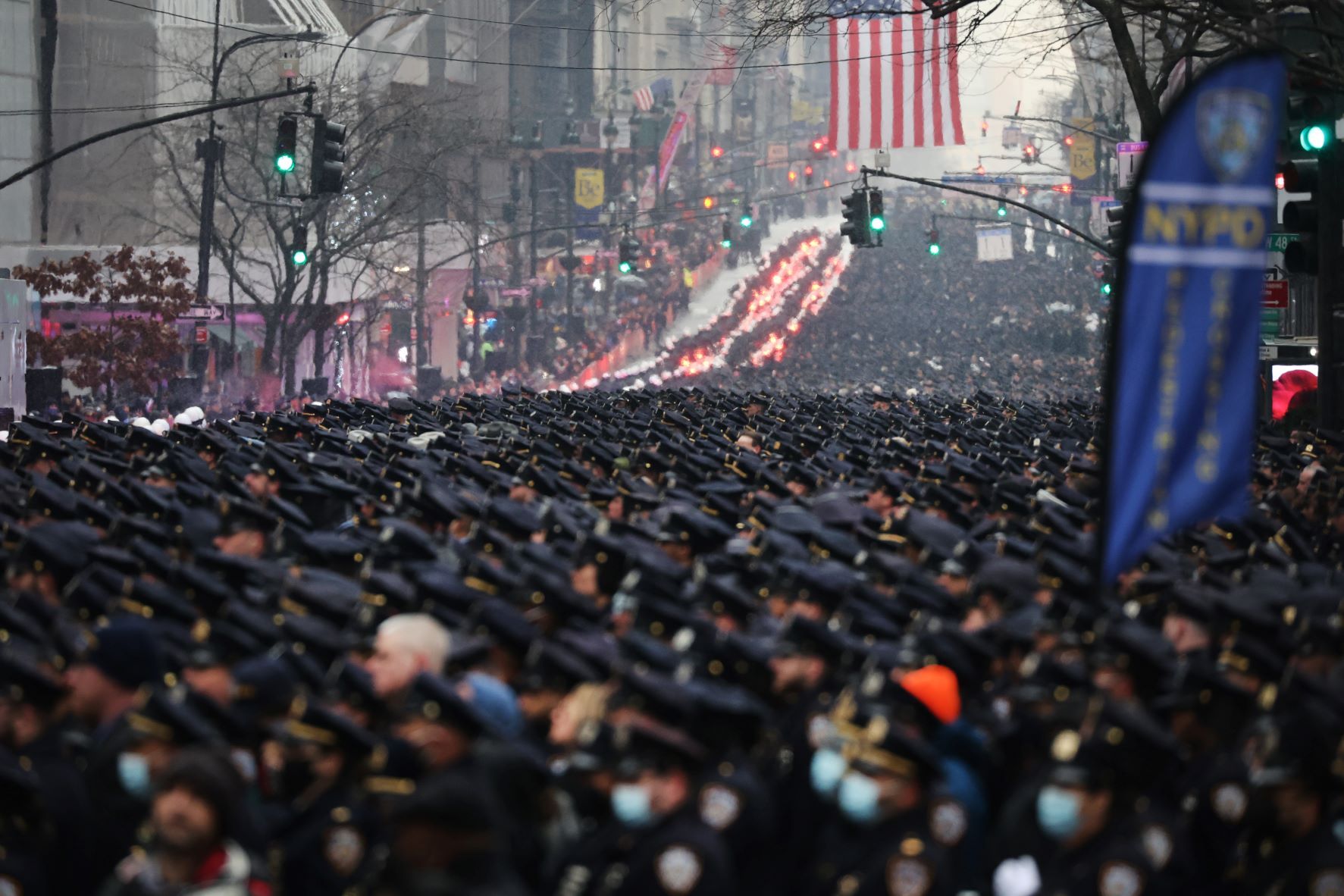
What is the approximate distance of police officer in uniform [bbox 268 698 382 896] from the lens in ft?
21.8

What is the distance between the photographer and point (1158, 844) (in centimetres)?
656

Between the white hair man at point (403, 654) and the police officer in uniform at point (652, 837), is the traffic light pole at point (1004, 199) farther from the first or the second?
the police officer in uniform at point (652, 837)

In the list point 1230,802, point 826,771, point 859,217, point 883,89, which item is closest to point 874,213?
point 859,217

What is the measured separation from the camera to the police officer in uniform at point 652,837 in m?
6.07

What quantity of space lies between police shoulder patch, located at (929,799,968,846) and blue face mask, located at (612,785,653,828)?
3.19 feet

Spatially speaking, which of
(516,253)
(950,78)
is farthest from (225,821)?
(516,253)

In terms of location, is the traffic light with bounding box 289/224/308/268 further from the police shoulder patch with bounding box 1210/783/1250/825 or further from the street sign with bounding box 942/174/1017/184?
the street sign with bounding box 942/174/1017/184

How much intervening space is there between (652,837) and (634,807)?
0.62 ft

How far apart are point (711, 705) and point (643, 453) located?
1195 cm

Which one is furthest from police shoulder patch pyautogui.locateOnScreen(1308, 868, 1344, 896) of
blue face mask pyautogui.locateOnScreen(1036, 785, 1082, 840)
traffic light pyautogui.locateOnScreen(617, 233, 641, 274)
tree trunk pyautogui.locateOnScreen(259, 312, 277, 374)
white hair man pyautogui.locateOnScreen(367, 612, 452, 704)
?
traffic light pyautogui.locateOnScreen(617, 233, 641, 274)

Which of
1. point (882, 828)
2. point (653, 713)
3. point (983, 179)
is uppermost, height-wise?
point (983, 179)

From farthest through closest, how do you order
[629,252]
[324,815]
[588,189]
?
[588,189] → [629,252] → [324,815]

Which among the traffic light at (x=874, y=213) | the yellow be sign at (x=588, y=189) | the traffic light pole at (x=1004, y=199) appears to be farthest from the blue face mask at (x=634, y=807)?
Answer: the yellow be sign at (x=588, y=189)

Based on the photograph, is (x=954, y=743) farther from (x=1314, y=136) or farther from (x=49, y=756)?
(x=1314, y=136)
